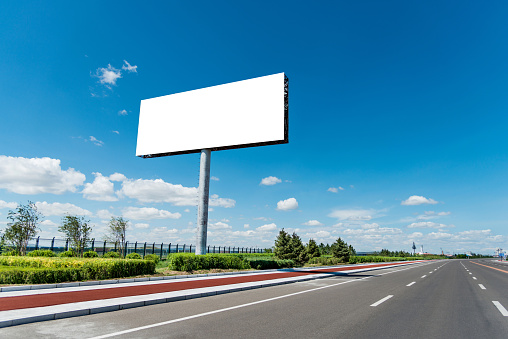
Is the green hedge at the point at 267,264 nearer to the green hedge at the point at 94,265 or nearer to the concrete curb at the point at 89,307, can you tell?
the green hedge at the point at 94,265

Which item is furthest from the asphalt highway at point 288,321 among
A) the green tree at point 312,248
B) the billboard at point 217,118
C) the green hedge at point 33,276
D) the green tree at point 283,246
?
the green tree at point 312,248

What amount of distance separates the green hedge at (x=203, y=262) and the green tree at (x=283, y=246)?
16.3m

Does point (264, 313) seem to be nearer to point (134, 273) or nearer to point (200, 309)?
point (200, 309)

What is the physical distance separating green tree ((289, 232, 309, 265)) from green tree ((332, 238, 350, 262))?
9.20 meters

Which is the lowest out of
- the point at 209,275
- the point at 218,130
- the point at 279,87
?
the point at 209,275

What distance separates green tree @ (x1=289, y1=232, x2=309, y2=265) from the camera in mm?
39031

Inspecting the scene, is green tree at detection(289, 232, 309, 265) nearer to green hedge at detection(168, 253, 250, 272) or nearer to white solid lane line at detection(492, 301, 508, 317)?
green hedge at detection(168, 253, 250, 272)

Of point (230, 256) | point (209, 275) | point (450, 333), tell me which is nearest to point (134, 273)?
point (209, 275)

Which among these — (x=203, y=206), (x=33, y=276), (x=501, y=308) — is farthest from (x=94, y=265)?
(x=501, y=308)

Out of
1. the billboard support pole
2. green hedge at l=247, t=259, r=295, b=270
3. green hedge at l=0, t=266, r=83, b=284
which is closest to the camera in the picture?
green hedge at l=0, t=266, r=83, b=284

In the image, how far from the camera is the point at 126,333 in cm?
570

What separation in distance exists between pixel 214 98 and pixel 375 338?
2047 centimetres

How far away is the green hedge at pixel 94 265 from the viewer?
13.1 metres

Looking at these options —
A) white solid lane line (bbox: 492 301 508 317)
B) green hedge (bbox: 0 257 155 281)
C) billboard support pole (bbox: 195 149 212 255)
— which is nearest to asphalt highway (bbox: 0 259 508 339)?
white solid lane line (bbox: 492 301 508 317)
